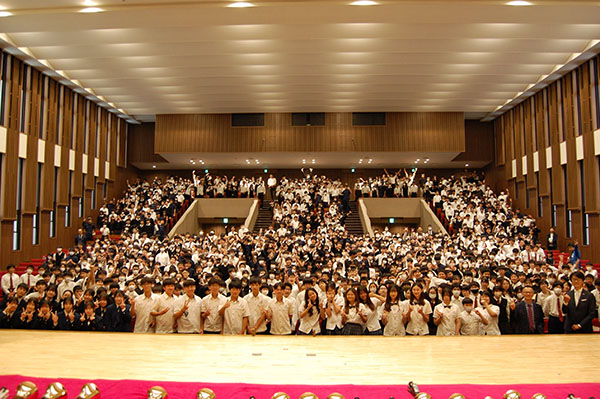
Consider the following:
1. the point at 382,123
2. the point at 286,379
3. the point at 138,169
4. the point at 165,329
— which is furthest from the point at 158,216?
the point at 286,379

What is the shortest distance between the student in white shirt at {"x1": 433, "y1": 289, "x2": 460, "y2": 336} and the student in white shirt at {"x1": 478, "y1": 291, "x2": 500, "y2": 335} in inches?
16.6

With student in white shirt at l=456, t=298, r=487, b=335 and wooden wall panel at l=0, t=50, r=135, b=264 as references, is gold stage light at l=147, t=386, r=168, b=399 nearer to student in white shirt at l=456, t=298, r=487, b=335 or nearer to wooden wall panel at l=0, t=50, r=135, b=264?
student in white shirt at l=456, t=298, r=487, b=335

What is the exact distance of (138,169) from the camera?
84.0ft

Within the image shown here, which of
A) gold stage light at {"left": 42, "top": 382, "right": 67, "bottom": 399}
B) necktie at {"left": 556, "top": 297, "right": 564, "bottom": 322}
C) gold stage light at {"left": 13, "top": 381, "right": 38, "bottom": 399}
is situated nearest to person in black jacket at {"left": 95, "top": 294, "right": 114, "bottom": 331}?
gold stage light at {"left": 13, "top": 381, "right": 38, "bottom": 399}

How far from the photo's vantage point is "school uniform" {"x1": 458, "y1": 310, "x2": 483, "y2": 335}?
602 cm

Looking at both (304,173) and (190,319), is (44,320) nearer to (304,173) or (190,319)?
(190,319)

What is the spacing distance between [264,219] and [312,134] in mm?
5008

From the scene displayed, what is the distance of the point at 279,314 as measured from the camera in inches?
242

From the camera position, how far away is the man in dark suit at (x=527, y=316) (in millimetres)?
6348

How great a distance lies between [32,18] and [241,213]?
12.1 metres

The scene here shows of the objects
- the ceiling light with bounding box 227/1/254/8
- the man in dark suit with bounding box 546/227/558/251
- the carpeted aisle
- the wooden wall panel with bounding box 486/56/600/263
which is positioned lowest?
the carpeted aisle

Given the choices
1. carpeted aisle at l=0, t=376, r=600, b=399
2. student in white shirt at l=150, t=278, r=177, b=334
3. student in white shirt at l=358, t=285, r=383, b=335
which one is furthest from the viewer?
student in white shirt at l=150, t=278, r=177, b=334

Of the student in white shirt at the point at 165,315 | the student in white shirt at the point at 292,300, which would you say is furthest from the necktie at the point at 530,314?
the student in white shirt at the point at 165,315

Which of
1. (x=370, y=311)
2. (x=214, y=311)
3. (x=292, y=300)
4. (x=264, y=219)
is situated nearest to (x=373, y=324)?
(x=370, y=311)
